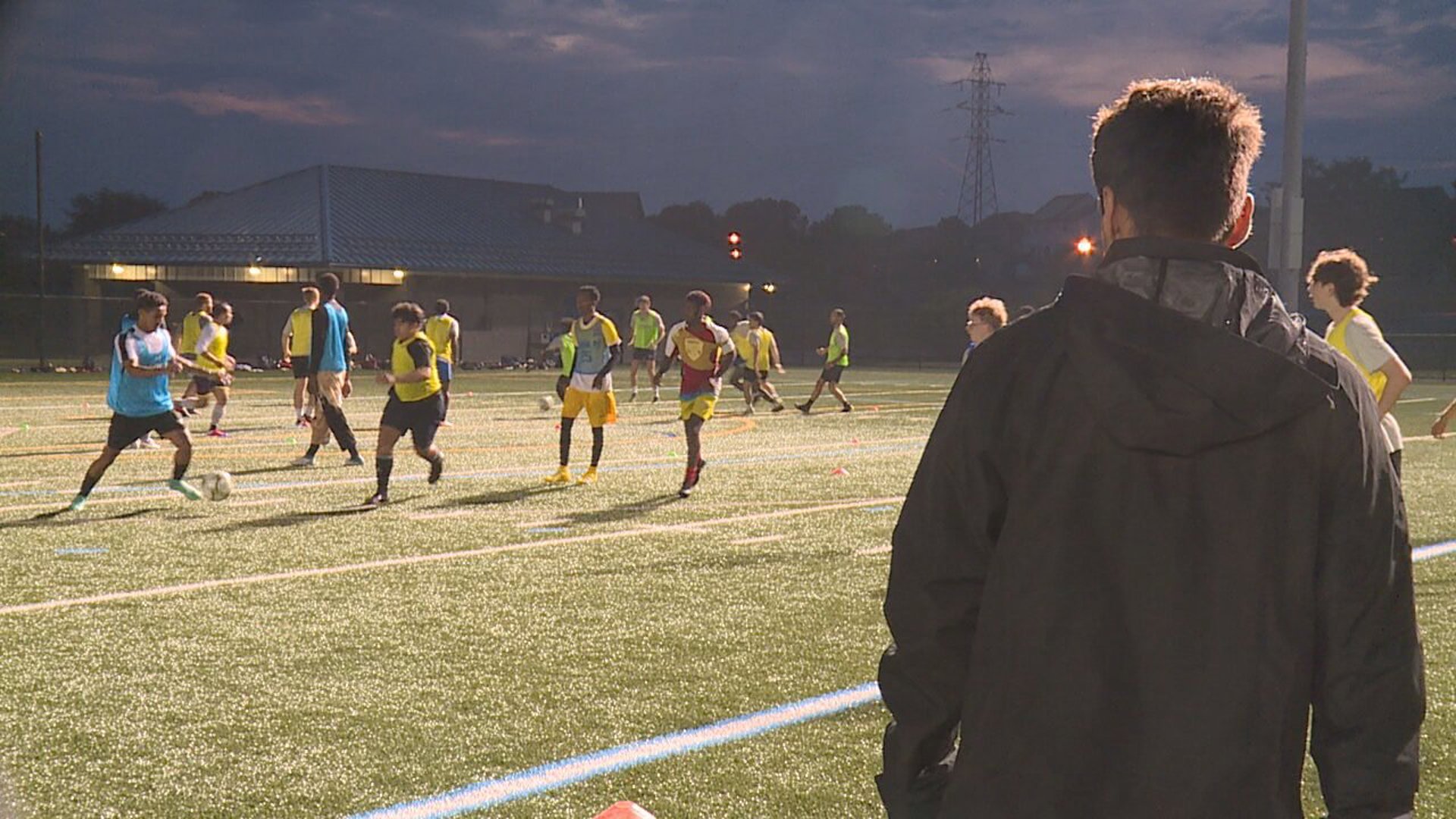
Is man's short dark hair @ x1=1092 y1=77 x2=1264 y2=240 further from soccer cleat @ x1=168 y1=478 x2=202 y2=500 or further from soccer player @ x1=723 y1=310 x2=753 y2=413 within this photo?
soccer player @ x1=723 y1=310 x2=753 y2=413

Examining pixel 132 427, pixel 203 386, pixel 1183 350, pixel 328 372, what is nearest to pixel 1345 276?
pixel 1183 350

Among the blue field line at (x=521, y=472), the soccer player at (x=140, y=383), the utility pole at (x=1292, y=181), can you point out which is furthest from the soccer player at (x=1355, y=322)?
the soccer player at (x=140, y=383)

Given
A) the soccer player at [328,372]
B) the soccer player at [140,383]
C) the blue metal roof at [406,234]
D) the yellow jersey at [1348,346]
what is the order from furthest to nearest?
1. the blue metal roof at [406,234]
2. the soccer player at [328,372]
3. the soccer player at [140,383]
4. the yellow jersey at [1348,346]

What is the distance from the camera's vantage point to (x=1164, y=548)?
2.06 metres

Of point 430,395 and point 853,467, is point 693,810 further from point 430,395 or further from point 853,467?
point 853,467

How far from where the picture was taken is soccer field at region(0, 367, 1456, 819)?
4836 millimetres

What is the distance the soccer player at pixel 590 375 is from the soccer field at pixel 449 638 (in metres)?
0.62

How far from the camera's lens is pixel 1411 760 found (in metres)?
2.11

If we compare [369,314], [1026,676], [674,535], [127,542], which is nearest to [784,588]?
[674,535]

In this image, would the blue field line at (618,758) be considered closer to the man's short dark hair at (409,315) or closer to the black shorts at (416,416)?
the black shorts at (416,416)

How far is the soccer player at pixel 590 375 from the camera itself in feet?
45.1

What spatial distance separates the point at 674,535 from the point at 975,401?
8618 mm

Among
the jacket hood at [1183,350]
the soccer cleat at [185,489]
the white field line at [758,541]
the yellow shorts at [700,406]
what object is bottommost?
the white field line at [758,541]

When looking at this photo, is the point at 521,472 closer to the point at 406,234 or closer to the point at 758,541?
the point at 758,541
